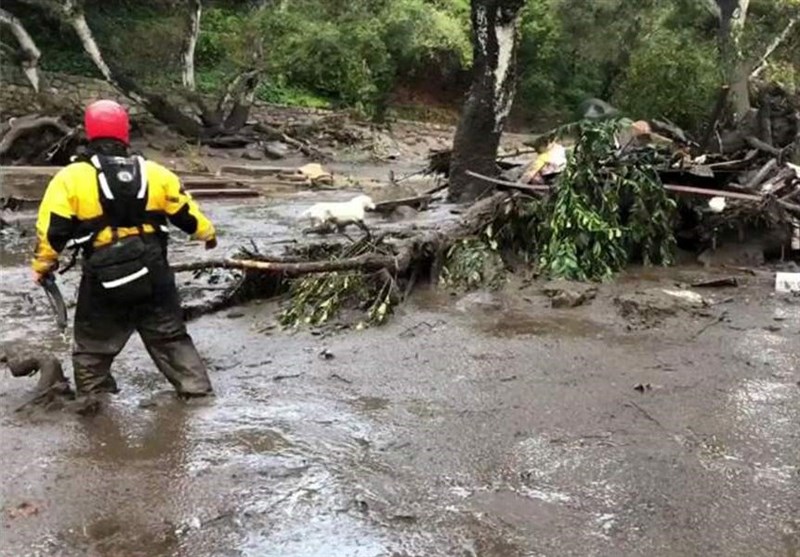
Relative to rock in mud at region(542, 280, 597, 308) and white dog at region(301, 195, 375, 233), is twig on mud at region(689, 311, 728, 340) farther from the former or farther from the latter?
white dog at region(301, 195, 375, 233)

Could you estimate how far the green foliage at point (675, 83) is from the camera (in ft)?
66.6

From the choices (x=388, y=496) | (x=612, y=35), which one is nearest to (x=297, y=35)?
(x=612, y=35)

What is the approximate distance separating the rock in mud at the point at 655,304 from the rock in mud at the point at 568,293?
9.9 inches

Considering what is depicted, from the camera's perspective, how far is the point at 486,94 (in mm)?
11539

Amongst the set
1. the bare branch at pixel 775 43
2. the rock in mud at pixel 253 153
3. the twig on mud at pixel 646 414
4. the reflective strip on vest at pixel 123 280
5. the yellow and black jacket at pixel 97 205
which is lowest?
the rock in mud at pixel 253 153

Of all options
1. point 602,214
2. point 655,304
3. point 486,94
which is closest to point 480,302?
point 655,304

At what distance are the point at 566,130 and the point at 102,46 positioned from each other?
15781 millimetres

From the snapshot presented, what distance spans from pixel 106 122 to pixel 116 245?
66 centimetres

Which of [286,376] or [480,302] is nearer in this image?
[286,376]

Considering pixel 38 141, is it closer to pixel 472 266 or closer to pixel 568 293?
pixel 472 266

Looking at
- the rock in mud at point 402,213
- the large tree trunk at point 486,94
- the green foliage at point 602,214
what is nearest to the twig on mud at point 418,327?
the green foliage at point 602,214

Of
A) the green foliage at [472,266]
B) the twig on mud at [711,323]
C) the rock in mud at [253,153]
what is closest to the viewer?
the twig on mud at [711,323]

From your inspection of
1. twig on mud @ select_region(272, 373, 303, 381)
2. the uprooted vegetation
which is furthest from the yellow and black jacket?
the uprooted vegetation

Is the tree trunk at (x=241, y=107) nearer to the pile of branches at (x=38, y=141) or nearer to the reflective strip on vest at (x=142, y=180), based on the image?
the pile of branches at (x=38, y=141)
